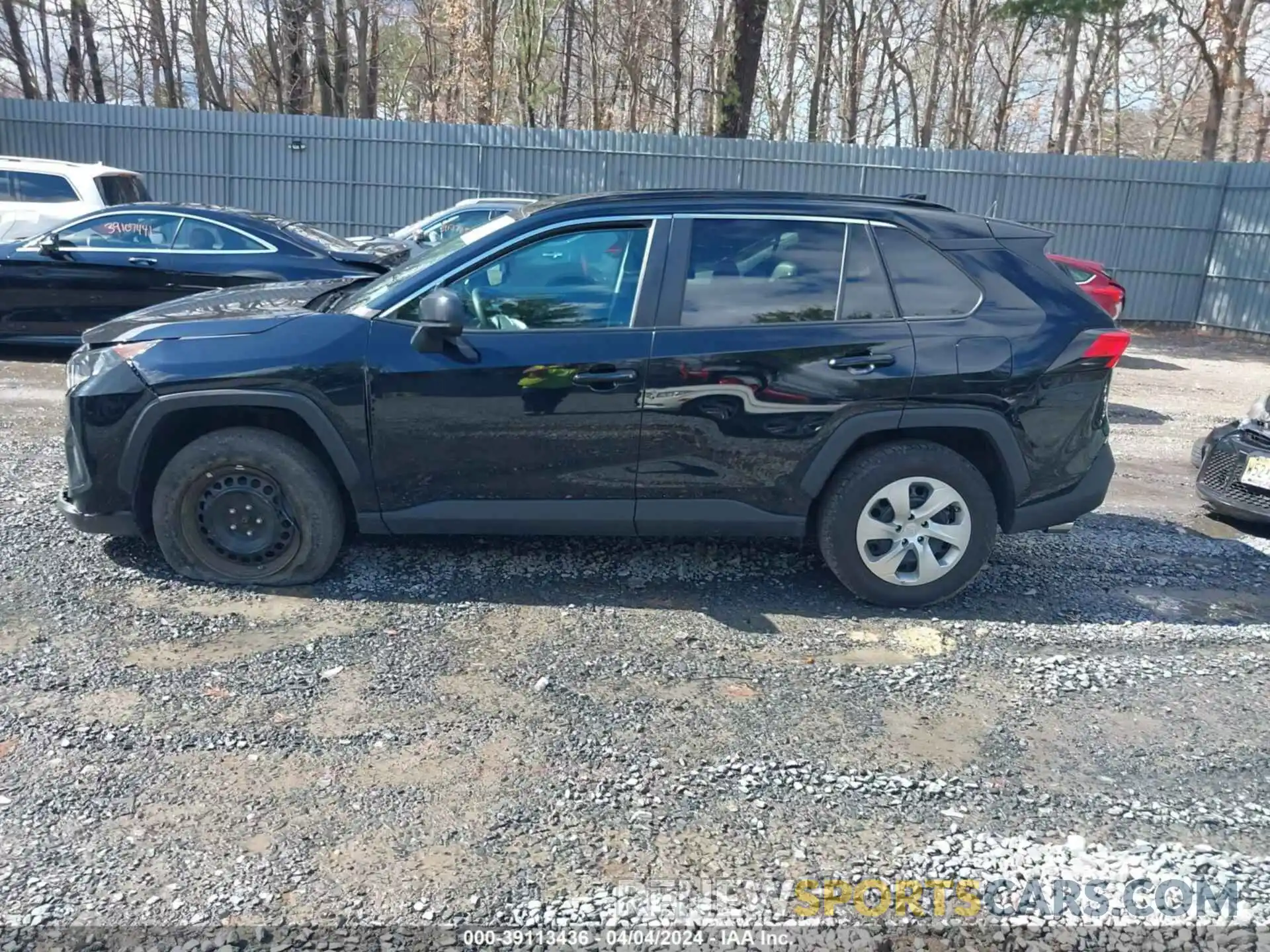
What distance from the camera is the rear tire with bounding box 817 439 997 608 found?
4590mm

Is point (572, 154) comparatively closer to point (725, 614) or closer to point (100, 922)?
point (725, 614)

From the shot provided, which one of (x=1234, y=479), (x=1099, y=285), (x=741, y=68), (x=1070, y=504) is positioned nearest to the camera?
(x=1070, y=504)

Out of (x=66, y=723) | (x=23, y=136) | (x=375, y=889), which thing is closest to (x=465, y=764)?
(x=375, y=889)

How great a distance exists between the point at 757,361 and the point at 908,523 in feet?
3.38

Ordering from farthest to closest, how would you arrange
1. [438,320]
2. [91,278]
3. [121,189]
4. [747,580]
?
1. [121,189]
2. [91,278]
3. [747,580]
4. [438,320]

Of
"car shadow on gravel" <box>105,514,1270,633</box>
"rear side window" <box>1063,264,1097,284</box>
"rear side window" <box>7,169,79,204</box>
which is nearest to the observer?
"car shadow on gravel" <box>105,514,1270,633</box>

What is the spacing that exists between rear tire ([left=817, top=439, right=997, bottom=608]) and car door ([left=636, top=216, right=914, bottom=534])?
215mm

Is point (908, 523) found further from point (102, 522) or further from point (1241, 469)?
point (102, 522)

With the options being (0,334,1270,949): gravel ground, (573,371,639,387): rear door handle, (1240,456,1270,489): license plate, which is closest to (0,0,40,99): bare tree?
(0,334,1270,949): gravel ground

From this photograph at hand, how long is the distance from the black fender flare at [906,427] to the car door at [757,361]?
0.14 feet

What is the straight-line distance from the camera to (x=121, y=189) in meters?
11.3

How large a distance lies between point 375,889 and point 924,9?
1361 inches

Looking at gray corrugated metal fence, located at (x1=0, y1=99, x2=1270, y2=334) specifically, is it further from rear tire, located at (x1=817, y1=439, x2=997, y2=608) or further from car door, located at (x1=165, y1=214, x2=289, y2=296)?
rear tire, located at (x1=817, y1=439, x2=997, y2=608)

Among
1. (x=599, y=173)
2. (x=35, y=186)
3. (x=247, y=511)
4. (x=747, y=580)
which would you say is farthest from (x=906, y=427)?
(x=599, y=173)
